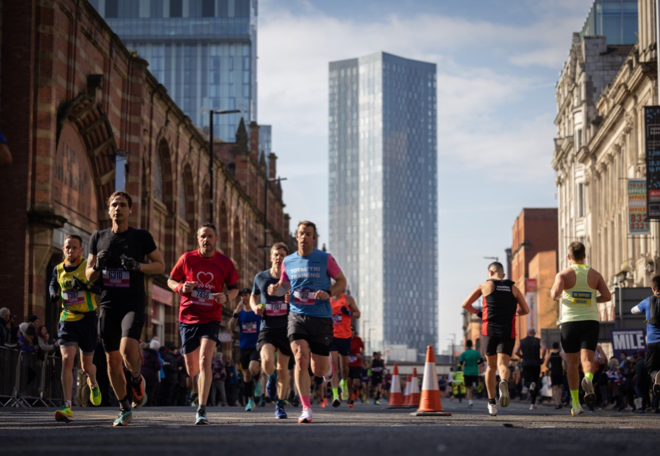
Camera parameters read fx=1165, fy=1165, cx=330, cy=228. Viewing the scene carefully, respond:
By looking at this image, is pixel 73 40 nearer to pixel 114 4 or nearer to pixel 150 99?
pixel 150 99

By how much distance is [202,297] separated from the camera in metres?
11.6

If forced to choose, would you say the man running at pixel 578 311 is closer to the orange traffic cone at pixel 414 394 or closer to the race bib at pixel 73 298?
the race bib at pixel 73 298

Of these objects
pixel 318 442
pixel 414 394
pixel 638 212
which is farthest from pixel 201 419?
pixel 638 212

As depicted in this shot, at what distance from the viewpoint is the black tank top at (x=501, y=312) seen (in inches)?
594

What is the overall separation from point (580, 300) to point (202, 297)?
5.14m

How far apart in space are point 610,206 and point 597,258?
5345 mm

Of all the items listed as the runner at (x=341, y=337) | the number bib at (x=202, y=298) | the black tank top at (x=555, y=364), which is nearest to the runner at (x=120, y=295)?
the number bib at (x=202, y=298)

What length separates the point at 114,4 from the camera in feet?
535

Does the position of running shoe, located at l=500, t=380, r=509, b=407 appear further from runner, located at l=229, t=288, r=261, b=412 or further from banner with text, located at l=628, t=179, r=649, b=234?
banner with text, located at l=628, t=179, r=649, b=234

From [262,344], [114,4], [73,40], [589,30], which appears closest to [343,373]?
[262,344]

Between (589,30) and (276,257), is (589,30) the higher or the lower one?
the higher one

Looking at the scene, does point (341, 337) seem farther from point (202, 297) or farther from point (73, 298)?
point (202, 297)

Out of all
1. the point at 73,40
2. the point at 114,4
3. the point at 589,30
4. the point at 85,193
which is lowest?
the point at 85,193

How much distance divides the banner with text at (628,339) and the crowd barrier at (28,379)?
1617cm
